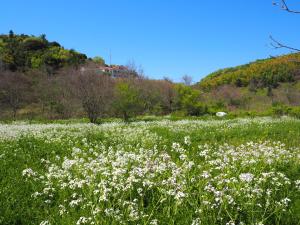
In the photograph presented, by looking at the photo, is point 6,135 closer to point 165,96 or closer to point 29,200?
point 29,200

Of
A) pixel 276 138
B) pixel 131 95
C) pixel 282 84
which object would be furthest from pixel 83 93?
pixel 282 84

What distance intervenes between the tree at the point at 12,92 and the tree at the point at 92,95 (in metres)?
9.23

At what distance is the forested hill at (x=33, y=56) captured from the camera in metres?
55.5

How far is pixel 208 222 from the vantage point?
16.7 ft

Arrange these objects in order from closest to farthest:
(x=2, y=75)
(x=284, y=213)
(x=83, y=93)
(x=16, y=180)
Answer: (x=284, y=213), (x=16, y=180), (x=83, y=93), (x=2, y=75)

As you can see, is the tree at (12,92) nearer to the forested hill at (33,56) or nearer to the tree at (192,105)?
the forested hill at (33,56)

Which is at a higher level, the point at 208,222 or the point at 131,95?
the point at 131,95

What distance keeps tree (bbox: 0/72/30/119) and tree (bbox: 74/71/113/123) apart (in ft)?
30.3

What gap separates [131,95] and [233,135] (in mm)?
17171

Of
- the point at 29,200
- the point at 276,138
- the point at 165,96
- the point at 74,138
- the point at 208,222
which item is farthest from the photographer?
the point at 165,96

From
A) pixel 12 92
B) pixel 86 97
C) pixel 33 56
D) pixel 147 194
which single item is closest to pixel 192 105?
pixel 86 97

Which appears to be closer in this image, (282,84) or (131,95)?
(131,95)

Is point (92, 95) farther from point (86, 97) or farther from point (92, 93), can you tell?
point (86, 97)

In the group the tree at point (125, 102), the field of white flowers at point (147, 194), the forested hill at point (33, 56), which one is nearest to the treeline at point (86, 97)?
the tree at point (125, 102)
